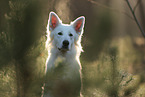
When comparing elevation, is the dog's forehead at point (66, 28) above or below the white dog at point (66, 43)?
above

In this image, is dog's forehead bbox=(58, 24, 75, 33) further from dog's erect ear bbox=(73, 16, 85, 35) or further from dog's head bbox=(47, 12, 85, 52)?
dog's erect ear bbox=(73, 16, 85, 35)

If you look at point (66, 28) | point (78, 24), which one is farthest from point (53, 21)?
point (78, 24)

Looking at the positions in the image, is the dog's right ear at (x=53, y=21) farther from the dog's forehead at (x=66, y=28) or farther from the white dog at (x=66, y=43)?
the dog's forehead at (x=66, y=28)

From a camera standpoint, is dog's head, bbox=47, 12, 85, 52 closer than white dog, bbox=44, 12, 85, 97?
No

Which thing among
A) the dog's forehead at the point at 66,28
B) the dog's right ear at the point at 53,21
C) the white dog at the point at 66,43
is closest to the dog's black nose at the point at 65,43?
the white dog at the point at 66,43

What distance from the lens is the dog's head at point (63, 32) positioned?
3676mm

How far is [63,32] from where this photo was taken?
3820 millimetres

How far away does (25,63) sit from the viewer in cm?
148

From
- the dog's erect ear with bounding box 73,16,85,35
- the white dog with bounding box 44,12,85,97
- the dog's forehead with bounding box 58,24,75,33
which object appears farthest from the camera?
the dog's erect ear with bounding box 73,16,85,35

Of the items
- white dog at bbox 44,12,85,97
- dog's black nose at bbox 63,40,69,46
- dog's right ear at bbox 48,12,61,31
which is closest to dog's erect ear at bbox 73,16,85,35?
white dog at bbox 44,12,85,97

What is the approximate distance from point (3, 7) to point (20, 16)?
33 centimetres

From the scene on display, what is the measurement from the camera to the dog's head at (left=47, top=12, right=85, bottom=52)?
3.68 meters

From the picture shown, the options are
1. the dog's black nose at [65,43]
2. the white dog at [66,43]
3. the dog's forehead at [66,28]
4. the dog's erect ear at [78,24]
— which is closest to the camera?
the white dog at [66,43]

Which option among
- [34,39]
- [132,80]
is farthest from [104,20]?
[34,39]
